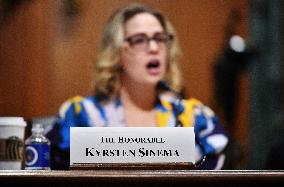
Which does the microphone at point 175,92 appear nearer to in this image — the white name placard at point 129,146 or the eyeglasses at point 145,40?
the eyeglasses at point 145,40

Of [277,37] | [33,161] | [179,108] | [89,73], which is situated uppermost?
[277,37]

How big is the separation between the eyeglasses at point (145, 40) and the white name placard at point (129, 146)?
35cm

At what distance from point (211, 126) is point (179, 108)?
11cm

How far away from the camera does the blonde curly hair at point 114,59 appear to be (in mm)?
1715

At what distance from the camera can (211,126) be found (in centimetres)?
172

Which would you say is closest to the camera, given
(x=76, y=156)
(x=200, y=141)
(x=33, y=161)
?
(x=76, y=156)

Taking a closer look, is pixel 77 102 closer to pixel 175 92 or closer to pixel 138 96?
pixel 138 96

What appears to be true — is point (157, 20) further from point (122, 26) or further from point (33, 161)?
point (33, 161)

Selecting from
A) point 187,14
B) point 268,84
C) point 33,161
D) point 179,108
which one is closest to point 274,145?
point 268,84

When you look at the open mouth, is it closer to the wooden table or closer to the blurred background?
the blurred background

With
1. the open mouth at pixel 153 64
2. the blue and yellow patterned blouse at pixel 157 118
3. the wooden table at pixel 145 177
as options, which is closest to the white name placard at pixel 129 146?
the wooden table at pixel 145 177

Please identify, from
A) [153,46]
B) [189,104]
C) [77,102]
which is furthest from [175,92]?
[77,102]

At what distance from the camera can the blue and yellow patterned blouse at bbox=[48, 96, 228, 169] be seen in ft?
5.55

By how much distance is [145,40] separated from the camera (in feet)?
5.68
